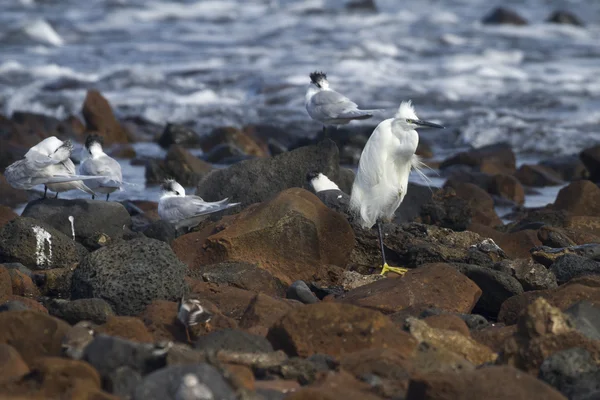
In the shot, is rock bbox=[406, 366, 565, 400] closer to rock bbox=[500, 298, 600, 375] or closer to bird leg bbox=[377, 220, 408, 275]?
rock bbox=[500, 298, 600, 375]

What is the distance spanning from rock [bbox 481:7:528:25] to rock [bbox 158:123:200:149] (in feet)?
57.5

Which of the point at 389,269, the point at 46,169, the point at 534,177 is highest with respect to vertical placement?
the point at 46,169

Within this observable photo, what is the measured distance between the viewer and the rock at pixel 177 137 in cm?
1625

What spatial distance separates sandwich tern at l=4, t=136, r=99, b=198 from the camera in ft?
30.4

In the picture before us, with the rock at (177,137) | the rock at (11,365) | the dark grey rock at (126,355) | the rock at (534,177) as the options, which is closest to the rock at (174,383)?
the dark grey rock at (126,355)

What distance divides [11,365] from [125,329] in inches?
33.9

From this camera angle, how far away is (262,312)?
6137 mm

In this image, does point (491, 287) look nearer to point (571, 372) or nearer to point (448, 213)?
point (571, 372)

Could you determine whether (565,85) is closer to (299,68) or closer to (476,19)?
(299,68)

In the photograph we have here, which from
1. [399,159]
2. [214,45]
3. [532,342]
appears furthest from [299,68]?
[532,342]

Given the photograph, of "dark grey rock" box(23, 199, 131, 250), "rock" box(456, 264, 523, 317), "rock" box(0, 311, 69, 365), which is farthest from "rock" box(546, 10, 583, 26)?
"rock" box(0, 311, 69, 365)

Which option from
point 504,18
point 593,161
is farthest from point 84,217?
point 504,18

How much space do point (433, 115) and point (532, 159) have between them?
354cm

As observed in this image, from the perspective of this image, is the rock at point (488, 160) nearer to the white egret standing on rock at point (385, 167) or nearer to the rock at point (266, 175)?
the rock at point (266, 175)
